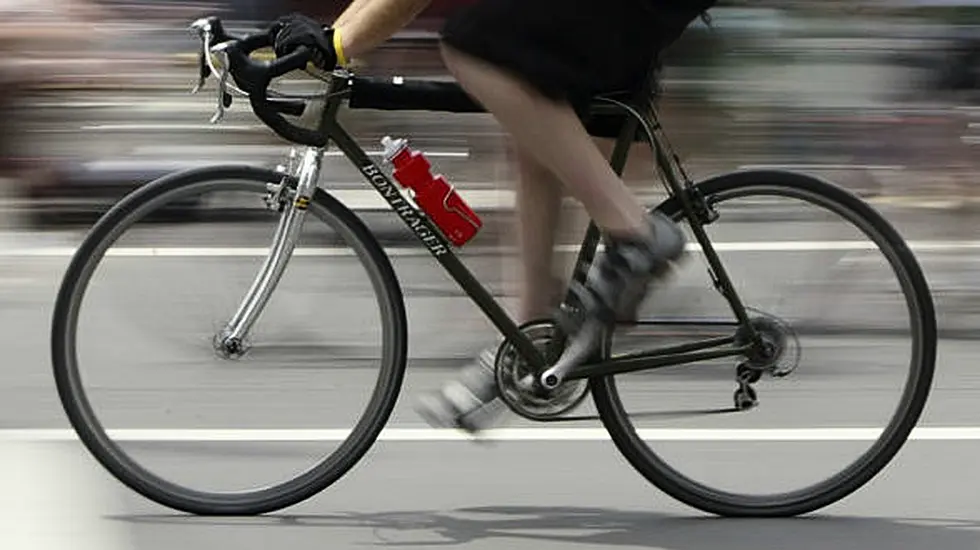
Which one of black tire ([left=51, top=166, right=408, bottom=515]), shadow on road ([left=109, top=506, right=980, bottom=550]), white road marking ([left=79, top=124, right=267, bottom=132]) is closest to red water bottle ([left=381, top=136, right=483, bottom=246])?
black tire ([left=51, top=166, right=408, bottom=515])

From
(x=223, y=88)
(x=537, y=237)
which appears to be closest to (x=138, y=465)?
(x=223, y=88)

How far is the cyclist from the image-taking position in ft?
12.5

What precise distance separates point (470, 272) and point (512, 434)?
857 millimetres

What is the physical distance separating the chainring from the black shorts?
528 millimetres

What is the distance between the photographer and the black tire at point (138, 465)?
13.0ft

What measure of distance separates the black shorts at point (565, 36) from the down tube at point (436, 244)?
0.34 m

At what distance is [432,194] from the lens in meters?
4.02

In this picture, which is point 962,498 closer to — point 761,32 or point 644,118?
point 644,118

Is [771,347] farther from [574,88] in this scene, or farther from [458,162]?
[458,162]

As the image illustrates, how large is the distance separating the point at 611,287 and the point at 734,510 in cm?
67

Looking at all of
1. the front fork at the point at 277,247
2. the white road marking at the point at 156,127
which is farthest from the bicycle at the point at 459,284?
the white road marking at the point at 156,127

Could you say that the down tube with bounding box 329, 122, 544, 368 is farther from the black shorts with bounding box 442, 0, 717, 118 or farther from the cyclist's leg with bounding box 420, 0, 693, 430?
the black shorts with bounding box 442, 0, 717, 118

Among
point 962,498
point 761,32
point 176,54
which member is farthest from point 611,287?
point 176,54

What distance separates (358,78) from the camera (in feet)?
12.9
